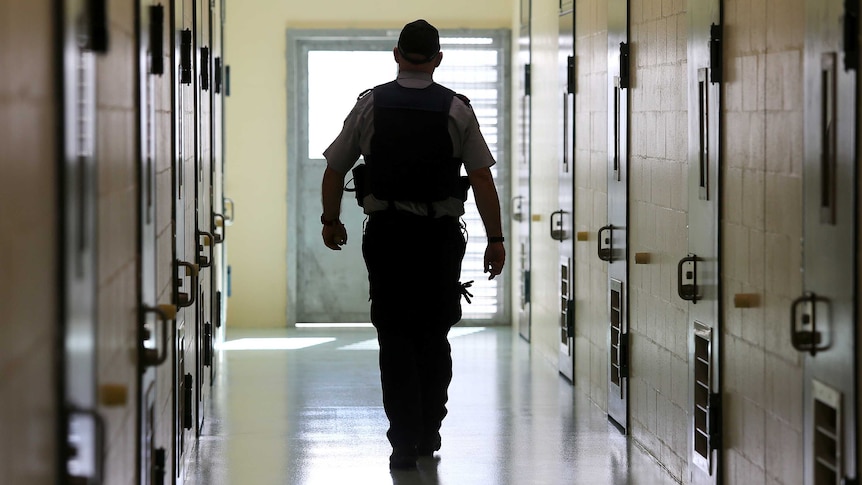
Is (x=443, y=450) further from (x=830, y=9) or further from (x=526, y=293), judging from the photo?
(x=526, y=293)

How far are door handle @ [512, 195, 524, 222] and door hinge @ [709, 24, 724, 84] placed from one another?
387 cm

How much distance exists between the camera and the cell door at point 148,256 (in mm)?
2762

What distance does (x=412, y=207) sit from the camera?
13.4ft

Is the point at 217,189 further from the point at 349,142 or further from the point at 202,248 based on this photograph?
the point at 349,142

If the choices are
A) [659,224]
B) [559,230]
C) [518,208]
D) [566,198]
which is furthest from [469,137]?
[518,208]

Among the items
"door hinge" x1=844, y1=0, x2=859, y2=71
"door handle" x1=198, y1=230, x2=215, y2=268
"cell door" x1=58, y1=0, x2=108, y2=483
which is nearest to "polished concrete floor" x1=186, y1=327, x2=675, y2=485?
"door handle" x1=198, y1=230, x2=215, y2=268

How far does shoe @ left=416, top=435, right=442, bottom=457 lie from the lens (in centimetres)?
432

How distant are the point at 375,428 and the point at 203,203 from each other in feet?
3.96

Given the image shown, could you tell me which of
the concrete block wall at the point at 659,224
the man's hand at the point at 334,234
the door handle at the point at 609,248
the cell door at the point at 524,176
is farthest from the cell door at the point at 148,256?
the cell door at the point at 524,176

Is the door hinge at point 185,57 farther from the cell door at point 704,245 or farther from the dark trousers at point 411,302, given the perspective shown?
the cell door at point 704,245

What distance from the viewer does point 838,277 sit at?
8.45 feet

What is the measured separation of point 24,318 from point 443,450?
302cm

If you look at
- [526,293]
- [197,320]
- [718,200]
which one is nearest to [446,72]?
[526,293]

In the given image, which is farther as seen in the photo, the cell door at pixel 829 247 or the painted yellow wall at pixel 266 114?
the painted yellow wall at pixel 266 114
